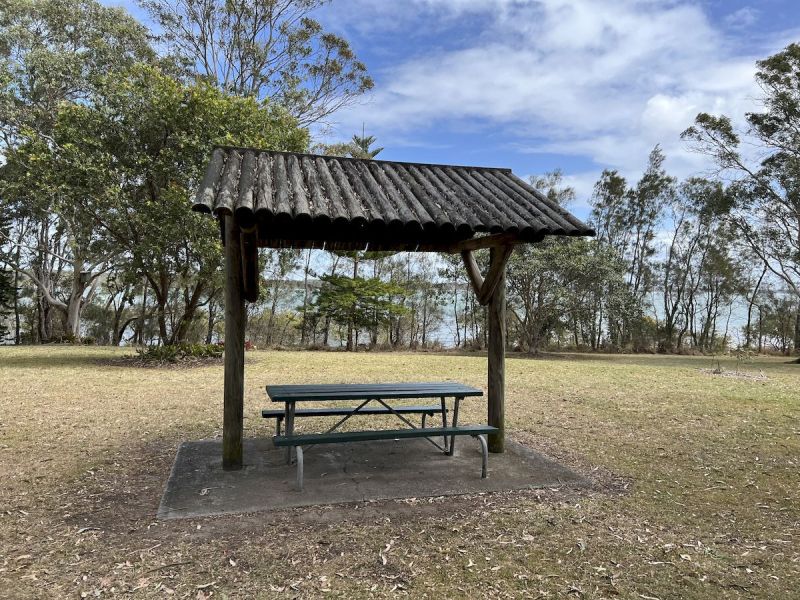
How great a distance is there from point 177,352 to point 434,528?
34.0 feet

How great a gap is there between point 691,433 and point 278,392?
4.62 m

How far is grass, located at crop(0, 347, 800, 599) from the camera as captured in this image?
246cm

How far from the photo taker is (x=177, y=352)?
468 inches

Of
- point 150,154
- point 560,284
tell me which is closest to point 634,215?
point 560,284

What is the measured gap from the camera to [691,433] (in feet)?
18.7

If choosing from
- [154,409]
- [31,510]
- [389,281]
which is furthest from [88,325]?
[31,510]

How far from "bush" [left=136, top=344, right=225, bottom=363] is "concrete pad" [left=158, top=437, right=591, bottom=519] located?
7.61m

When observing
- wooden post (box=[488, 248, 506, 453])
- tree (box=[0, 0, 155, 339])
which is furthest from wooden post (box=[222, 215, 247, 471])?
tree (box=[0, 0, 155, 339])

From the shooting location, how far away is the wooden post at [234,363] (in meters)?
3.88

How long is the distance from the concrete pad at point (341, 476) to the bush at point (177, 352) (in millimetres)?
7605

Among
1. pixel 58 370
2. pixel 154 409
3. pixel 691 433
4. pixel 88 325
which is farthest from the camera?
pixel 88 325

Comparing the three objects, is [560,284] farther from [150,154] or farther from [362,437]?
[362,437]

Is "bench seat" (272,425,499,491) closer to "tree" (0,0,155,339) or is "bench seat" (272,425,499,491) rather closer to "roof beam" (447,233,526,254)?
"roof beam" (447,233,526,254)

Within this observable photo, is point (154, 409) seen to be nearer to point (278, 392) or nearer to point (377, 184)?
point (278, 392)
